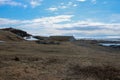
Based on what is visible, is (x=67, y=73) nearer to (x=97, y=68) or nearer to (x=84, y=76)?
(x=84, y=76)

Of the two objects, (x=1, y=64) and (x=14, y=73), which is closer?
(x=14, y=73)

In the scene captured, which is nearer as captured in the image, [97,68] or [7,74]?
[7,74]

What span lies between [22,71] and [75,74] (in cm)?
322

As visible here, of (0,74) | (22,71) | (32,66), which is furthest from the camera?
(32,66)

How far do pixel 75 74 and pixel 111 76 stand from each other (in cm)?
215

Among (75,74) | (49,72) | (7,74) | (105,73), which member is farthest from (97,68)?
(7,74)

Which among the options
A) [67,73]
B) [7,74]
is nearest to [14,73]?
[7,74]

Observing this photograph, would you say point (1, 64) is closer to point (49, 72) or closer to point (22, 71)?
point (22, 71)

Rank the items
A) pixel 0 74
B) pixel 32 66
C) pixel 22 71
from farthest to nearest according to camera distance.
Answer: pixel 32 66 < pixel 22 71 < pixel 0 74

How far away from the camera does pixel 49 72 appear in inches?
595

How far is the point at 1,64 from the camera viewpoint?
16828 millimetres

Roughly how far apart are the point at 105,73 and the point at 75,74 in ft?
6.51

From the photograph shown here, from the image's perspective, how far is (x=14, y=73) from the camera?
14.2m

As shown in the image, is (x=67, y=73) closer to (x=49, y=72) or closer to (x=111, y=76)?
(x=49, y=72)
